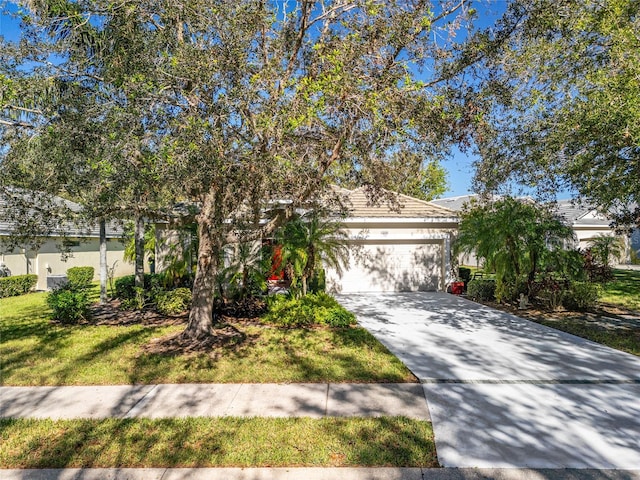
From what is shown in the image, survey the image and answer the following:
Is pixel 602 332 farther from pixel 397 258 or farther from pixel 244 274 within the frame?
pixel 244 274

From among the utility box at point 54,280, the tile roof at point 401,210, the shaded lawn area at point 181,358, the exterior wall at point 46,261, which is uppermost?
the tile roof at point 401,210

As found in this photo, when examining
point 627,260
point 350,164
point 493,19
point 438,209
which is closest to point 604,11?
point 493,19

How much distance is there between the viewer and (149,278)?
1378 cm

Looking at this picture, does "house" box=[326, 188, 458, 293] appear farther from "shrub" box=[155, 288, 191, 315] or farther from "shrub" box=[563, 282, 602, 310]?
"shrub" box=[155, 288, 191, 315]

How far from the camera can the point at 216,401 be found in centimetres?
540

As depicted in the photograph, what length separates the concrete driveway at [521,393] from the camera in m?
4.20

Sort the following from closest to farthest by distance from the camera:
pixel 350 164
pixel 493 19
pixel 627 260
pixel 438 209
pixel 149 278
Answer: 1. pixel 493 19
2. pixel 350 164
3. pixel 149 278
4. pixel 438 209
5. pixel 627 260

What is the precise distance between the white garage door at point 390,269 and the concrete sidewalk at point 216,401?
9854 mm

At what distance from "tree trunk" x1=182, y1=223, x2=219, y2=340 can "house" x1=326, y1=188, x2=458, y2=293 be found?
25.2 feet

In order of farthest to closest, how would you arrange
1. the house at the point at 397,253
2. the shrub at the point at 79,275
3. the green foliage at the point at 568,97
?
1. the shrub at the point at 79,275
2. the house at the point at 397,253
3. the green foliage at the point at 568,97

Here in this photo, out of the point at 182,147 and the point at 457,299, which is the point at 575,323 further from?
the point at 182,147

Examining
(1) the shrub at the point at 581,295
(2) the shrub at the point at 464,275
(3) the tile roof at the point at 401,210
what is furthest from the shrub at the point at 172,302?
(1) the shrub at the point at 581,295

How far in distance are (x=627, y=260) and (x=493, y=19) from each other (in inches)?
1148

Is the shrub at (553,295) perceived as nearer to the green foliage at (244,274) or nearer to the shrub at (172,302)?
the green foliage at (244,274)
